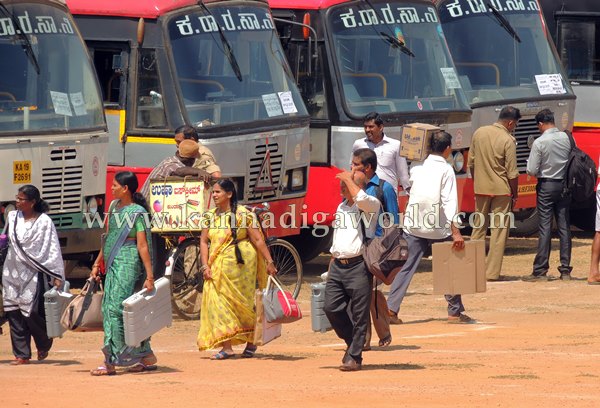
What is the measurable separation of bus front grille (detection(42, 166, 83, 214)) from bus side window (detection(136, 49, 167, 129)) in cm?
95

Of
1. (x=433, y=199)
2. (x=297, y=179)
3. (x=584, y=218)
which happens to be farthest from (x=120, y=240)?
(x=584, y=218)

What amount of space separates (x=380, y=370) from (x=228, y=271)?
1.37 metres

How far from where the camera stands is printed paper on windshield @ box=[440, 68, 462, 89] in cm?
1775

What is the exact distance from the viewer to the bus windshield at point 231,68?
1541cm

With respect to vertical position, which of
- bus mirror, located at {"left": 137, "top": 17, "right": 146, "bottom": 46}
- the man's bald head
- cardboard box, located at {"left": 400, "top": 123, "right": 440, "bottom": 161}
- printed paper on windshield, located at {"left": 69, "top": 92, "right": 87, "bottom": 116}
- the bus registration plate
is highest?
bus mirror, located at {"left": 137, "top": 17, "right": 146, "bottom": 46}

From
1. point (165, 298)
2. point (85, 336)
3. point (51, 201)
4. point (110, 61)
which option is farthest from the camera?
point (110, 61)

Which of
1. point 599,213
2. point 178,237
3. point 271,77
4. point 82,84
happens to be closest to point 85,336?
point 178,237

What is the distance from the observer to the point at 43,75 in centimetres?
1467

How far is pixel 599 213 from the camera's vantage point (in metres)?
16.3

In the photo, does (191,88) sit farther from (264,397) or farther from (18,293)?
(264,397)

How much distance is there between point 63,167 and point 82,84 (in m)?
0.82

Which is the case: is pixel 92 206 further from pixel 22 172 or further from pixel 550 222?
pixel 550 222

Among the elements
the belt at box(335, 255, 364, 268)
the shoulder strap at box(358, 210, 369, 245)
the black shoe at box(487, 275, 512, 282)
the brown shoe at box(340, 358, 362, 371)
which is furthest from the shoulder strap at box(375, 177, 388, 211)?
the black shoe at box(487, 275, 512, 282)

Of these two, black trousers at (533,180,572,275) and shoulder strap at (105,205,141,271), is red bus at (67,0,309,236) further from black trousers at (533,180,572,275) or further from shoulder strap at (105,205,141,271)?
shoulder strap at (105,205,141,271)
